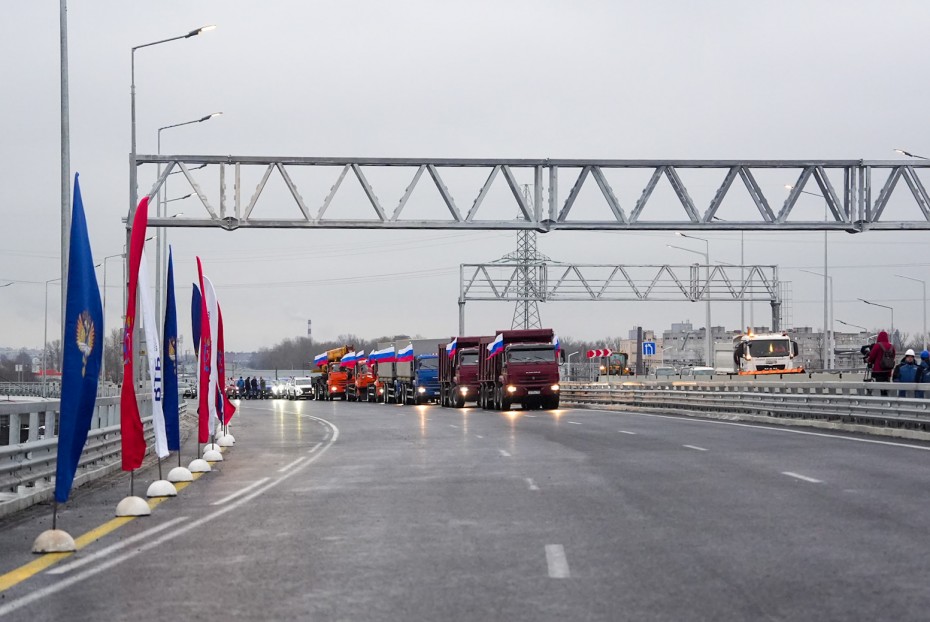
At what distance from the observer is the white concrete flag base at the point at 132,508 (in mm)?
15344

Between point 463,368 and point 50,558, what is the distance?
164ft

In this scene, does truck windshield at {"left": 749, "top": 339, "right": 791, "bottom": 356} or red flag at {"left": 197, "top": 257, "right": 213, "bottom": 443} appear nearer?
red flag at {"left": 197, "top": 257, "right": 213, "bottom": 443}

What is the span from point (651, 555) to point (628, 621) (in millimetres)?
3019

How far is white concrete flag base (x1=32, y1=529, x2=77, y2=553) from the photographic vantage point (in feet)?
39.8

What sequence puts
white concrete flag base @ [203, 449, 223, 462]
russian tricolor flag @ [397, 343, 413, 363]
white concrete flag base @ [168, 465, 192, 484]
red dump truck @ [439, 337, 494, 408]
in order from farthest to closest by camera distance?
russian tricolor flag @ [397, 343, 413, 363]
red dump truck @ [439, 337, 494, 408]
white concrete flag base @ [203, 449, 223, 462]
white concrete flag base @ [168, 465, 192, 484]

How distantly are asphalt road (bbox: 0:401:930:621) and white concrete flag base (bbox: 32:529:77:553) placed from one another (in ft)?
0.71

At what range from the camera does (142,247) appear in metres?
16.5

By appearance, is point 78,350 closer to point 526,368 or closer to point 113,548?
point 113,548

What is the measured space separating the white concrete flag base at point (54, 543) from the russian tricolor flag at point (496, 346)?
42.4 meters

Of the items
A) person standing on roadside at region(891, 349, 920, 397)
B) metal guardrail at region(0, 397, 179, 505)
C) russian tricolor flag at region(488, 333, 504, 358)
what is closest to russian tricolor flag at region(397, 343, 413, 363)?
russian tricolor flag at region(488, 333, 504, 358)

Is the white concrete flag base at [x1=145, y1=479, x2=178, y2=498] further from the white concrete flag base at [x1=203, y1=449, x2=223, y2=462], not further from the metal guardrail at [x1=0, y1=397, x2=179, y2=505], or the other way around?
the white concrete flag base at [x1=203, y1=449, x2=223, y2=462]

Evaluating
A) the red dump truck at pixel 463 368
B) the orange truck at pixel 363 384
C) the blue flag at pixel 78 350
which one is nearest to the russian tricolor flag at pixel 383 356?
the orange truck at pixel 363 384

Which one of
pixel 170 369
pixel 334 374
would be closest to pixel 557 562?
pixel 170 369

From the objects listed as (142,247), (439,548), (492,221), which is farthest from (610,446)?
(439,548)
